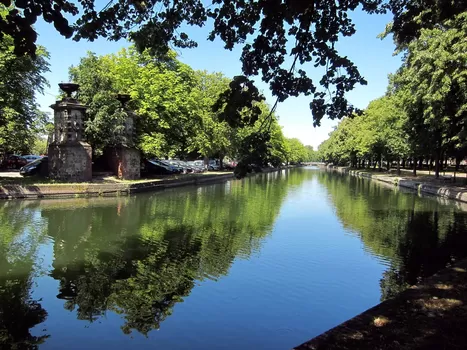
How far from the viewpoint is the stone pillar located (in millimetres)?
25922

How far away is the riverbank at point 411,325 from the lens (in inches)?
195

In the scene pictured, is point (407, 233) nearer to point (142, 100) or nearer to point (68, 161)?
point (68, 161)

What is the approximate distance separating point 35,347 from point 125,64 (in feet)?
99.3

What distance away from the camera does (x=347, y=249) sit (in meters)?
12.5

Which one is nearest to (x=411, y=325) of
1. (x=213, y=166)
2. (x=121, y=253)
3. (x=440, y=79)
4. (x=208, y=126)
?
(x=121, y=253)

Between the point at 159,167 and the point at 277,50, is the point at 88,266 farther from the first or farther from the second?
the point at 159,167

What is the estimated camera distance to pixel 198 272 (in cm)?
970

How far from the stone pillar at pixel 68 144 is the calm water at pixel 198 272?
283 inches

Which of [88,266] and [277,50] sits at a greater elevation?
[277,50]

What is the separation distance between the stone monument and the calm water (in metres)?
11.8

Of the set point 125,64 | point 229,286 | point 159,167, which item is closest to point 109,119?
point 125,64

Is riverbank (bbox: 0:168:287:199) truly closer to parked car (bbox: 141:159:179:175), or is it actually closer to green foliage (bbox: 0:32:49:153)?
green foliage (bbox: 0:32:49:153)

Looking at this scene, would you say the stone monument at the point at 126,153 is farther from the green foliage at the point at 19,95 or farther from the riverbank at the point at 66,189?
the green foliage at the point at 19,95

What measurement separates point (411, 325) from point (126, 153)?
27242 millimetres
